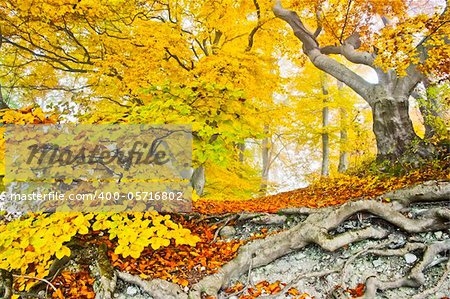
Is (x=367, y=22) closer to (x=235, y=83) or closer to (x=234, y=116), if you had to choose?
(x=235, y=83)

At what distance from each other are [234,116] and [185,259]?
195cm

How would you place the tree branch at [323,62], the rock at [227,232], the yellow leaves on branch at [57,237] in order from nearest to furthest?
1. the yellow leaves on branch at [57,237]
2. the rock at [227,232]
3. the tree branch at [323,62]

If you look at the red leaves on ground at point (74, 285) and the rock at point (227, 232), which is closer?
the red leaves on ground at point (74, 285)

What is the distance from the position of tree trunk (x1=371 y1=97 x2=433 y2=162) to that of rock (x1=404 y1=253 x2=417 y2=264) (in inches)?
140

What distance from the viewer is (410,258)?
335cm

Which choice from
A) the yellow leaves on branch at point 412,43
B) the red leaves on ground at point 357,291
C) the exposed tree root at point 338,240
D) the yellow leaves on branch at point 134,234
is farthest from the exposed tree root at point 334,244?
the yellow leaves on branch at point 412,43

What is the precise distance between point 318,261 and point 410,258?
36.4 inches

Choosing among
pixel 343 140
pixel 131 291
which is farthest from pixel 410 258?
pixel 343 140

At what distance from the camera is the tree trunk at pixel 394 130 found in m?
6.57

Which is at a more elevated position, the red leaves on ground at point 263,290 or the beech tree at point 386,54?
the beech tree at point 386,54

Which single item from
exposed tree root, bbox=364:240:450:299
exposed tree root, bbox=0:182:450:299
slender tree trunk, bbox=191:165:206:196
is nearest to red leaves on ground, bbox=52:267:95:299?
exposed tree root, bbox=0:182:450:299

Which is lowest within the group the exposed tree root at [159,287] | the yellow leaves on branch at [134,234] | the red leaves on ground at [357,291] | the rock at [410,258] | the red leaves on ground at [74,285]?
the red leaves on ground at [74,285]

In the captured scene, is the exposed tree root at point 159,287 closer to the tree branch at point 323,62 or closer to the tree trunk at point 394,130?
the tree trunk at point 394,130

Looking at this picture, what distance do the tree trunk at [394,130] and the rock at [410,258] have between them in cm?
356
